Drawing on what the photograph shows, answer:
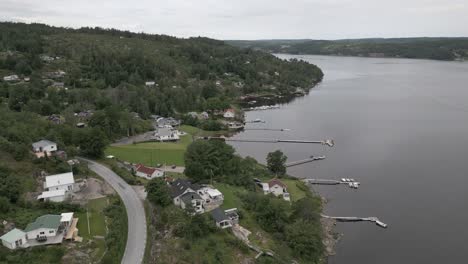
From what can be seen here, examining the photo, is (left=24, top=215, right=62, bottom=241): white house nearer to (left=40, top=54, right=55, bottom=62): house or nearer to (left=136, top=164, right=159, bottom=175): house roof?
(left=136, top=164, right=159, bottom=175): house roof

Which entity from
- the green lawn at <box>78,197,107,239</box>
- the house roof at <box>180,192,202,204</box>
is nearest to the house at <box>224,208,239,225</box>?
the house roof at <box>180,192,202,204</box>

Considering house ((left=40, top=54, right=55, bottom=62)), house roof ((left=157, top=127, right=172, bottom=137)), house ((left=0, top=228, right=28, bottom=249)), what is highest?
house ((left=40, top=54, right=55, bottom=62))

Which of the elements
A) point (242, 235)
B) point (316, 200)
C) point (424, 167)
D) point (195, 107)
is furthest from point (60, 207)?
point (195, 107)

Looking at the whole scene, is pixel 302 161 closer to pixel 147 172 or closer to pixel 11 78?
pixel 147 172

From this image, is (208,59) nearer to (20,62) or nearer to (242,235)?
(20,62)

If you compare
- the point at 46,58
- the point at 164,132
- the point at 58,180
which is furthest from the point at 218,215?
the point at 46,58

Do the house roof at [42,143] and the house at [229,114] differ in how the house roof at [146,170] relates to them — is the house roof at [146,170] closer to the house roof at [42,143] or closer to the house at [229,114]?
the house roof at [42,143]
